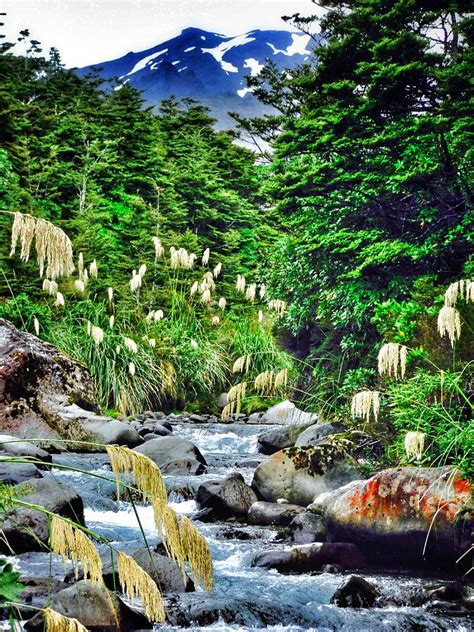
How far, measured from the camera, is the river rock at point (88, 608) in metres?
5.11

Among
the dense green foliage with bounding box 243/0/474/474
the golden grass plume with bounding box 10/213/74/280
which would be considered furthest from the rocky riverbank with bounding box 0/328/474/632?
the dense green foliage with bounding box 243/0/474/474

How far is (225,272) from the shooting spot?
28781 mm

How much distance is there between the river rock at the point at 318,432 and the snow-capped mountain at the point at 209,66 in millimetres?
14863

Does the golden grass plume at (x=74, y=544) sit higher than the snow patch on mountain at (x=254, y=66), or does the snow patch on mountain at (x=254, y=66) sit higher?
the snow patch on mountain at (x=254, y=66)

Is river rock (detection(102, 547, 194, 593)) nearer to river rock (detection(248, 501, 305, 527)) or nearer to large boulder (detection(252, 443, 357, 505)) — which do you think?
river rock (detection(248, 501, 305, 527))

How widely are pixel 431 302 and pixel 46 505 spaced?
498cm

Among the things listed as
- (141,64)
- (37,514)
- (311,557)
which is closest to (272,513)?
(311,557)

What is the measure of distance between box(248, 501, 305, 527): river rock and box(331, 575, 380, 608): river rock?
241 cm

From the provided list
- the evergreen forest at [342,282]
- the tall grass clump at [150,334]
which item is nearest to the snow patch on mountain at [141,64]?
the evergreen forest at [342,282]

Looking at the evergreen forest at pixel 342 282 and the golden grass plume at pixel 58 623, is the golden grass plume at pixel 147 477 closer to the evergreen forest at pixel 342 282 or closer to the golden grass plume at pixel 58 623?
the evergreen forest at pixel 342 282

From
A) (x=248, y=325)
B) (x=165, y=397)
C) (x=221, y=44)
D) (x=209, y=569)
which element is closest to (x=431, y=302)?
(x=209, y=569)

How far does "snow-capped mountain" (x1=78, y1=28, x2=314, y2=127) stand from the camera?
2948cm

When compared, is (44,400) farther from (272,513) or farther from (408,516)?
(408,516)

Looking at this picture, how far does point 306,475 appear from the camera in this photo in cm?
923
